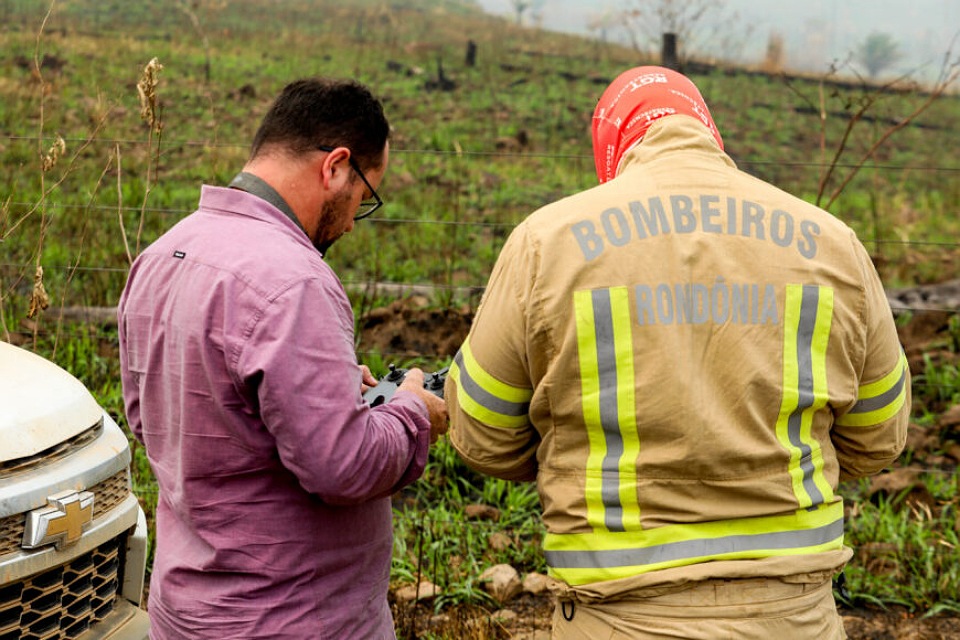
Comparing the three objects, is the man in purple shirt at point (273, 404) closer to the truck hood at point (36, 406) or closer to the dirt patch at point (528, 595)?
the truck hood at point (36, 406)

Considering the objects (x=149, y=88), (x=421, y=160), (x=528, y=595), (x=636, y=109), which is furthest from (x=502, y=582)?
(x=421, y=160)

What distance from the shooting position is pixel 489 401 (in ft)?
7.09

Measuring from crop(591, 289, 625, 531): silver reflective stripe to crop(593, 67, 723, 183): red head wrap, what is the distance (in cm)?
46

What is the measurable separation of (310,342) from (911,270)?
720cm

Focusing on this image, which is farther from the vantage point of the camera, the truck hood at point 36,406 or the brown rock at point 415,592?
the brown rock at point 415,592

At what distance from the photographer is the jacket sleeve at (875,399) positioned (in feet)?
7.02

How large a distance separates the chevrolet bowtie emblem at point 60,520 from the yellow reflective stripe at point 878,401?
5.74 feet

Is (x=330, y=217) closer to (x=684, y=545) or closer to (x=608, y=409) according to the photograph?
(x=608, y=409)

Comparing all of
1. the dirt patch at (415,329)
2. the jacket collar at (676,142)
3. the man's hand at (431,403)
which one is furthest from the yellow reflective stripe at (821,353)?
the dirt patch at (415,329)

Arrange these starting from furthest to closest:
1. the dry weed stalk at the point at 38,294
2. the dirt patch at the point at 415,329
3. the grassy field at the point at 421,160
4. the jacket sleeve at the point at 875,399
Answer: the dirt patch at the point at 415,329 → the grassy field at the point at 421,160 → the dry weed stalk at the point at 38,294 → the jacket sleeve at the point at 875,399

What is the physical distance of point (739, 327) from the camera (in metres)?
2.01

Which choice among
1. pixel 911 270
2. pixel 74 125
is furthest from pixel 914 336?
pixel 74 125

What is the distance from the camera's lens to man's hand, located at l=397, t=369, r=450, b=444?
240 centimetres

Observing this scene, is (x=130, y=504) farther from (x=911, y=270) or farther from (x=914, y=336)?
(x=911, y=270)
